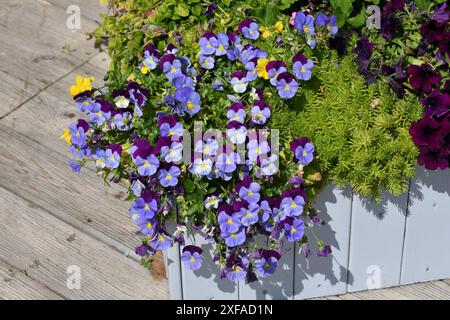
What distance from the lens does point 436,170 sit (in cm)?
254

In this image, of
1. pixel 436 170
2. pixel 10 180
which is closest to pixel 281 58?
pixel 436 170

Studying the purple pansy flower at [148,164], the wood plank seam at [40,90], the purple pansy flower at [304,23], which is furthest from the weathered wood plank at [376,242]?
the wood plank seam at [40,90]

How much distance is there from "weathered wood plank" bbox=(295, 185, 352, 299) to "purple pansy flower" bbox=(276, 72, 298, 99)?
304mm

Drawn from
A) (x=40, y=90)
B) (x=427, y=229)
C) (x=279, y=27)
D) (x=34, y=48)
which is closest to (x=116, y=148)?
(x=279, y=27)

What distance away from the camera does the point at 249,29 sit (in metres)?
2.59

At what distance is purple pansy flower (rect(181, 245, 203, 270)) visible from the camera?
2.45 meters

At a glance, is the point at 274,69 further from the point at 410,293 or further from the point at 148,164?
the point at 410,293

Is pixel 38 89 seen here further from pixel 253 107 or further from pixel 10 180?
pixel 253 107

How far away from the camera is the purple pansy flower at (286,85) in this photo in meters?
2.40

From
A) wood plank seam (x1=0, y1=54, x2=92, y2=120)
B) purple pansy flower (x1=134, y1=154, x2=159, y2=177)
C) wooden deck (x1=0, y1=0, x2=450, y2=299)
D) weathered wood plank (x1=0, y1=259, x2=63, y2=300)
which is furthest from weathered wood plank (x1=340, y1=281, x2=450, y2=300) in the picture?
wood plank seam (x1=0, y1=54, x2=92, y2=120)

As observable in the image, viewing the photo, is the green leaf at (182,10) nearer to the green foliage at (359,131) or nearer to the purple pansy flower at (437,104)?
the green foliage at (359,131)

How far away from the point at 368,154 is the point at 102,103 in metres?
0.76

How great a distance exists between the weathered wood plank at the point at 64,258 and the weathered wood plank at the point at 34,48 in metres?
0.67

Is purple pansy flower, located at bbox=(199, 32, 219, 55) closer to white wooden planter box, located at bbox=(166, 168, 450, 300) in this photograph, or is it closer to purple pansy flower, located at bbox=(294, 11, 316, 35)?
purple pansy flower, located at bbox=(294, 11, 316, 35)
